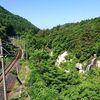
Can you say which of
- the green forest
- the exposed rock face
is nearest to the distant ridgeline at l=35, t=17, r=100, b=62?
the green forest

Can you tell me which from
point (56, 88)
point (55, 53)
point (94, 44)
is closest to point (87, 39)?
point (94, 44)

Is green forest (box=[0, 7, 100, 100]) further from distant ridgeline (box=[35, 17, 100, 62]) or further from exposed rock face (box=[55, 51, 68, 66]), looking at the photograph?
exposed rock face (box=[55, 51, 68, 66])

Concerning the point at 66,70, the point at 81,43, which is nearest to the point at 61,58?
the point at 81,43

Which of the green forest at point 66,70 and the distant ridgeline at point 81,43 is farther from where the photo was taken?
the distant ridgeline at point 81,43

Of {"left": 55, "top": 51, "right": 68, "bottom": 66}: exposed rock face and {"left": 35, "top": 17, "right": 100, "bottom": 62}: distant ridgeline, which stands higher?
{"left": 35, "top": 17, "right": 100, "bottom": 62}: distant ridgeline

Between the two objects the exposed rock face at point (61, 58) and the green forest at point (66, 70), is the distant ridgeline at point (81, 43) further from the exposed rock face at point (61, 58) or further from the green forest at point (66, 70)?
the exposed rock face at point (61, 58)

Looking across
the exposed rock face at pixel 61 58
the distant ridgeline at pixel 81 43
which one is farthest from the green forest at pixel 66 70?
the exposed rock face at pixel 61 58

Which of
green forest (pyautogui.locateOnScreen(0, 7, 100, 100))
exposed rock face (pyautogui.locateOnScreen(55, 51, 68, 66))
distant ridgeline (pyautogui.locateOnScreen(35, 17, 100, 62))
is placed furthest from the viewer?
exposed rock face (pyautogui.locateOnScreen(55, 51, 68, 66))

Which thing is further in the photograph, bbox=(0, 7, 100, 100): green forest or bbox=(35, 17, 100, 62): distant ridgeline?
bbox=(35, 17, 100, 62): distant ridgeline

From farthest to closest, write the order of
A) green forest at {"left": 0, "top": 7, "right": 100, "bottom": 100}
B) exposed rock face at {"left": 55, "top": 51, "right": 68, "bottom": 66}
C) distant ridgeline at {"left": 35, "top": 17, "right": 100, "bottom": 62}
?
1. exposed rock face at {"left": 55, "top": 51, "right": 68, "bottom": 66}
2. distant ridgeline at {"left": 35, "top": 17, "right": 100, "bottom": 62}
3. green forest at {"left": 0, "top": 7, "right": 100, "bottom": 100}

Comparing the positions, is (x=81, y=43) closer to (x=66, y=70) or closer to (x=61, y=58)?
(x=61, y=58)

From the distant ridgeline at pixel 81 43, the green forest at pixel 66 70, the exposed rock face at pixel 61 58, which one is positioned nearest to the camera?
the green forest at pixel 66 70

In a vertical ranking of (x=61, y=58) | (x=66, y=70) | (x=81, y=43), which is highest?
(x=81, y=43)

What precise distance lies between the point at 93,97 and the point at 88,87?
282cm
